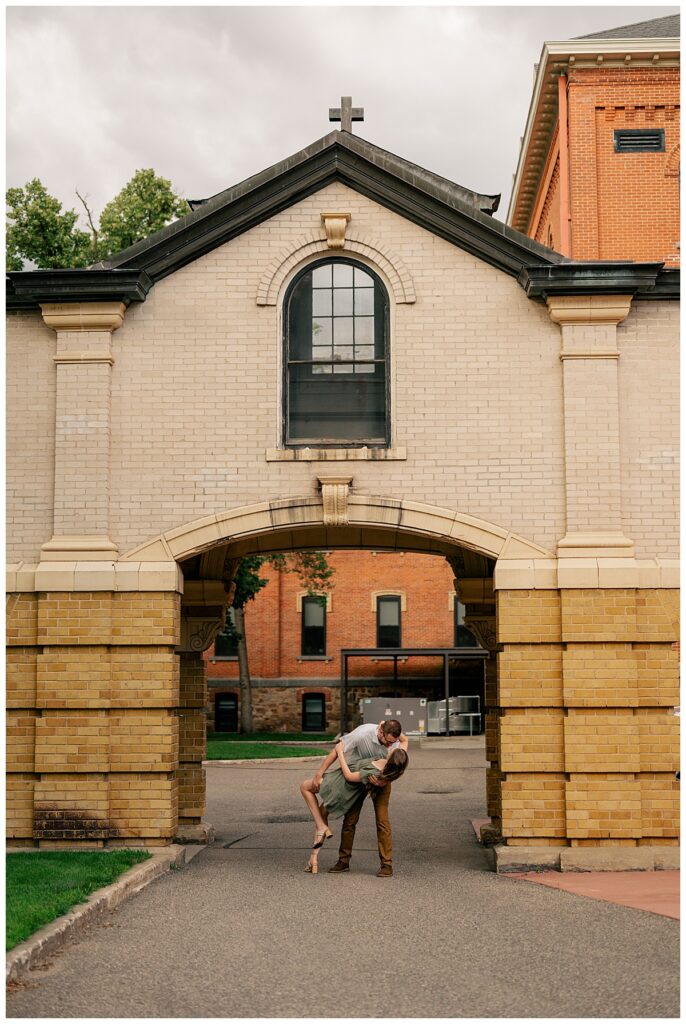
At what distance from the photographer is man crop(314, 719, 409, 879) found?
11.9m

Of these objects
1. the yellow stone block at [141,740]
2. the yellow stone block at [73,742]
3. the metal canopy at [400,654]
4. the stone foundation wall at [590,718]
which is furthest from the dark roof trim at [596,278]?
the metal canopy at [400,654]

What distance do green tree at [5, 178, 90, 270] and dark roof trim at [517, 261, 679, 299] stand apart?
716 inches

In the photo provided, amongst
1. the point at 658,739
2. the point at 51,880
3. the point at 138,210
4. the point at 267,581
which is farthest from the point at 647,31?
the point at 51,880

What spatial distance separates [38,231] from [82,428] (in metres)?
17.4

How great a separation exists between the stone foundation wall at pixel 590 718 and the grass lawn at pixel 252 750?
1888 centimetres

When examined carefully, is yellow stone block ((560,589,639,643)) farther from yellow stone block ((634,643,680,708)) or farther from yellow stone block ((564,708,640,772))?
yellow stone block ((564,708,640,772))

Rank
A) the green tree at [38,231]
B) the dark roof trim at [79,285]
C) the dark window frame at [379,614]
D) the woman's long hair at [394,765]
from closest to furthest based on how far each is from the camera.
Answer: the woman's long hair at [394,765] < the dark roof trim at [79,285] < the green tree at [38,231] < the dark window frame at [379,614]

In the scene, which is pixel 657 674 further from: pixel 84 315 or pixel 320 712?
pixel 320 712

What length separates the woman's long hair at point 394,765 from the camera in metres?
11.7

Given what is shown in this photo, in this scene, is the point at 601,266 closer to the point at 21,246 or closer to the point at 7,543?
the point at 7,543

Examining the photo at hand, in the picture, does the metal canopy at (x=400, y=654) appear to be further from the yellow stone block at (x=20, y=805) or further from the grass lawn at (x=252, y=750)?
the yellow stone block at (x=20, y=805)

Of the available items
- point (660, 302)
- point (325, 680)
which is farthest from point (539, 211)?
point (660, 302)

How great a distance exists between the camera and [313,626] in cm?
4269

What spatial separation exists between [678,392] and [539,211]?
23.3 meters
